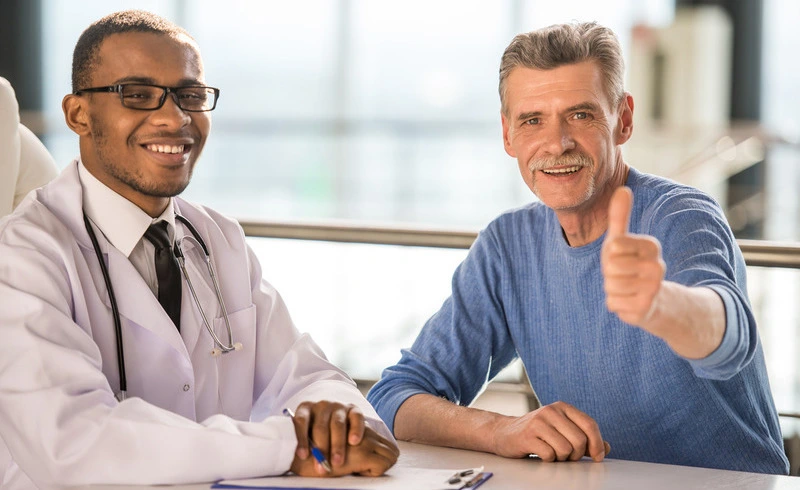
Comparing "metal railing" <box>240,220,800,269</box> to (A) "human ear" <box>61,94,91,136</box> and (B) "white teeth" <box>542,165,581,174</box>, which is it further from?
(A) "human ear" <box>61,94,91,136</box>

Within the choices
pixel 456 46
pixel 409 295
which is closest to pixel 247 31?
pixel 456 46

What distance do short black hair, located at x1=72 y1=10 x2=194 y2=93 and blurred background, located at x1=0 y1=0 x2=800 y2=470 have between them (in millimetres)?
5372

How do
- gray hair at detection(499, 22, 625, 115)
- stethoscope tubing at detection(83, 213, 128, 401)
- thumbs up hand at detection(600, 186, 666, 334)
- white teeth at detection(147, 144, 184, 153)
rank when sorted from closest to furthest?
1. thumbs up hand at detection(600, 186, 666, 334)
2. stethoscope tubing at detection(83, 213, 128, 401)
3. white teeth at detection(147, 144, 184, 153)
4. gray hair at detection(499, 22, 625, 115)

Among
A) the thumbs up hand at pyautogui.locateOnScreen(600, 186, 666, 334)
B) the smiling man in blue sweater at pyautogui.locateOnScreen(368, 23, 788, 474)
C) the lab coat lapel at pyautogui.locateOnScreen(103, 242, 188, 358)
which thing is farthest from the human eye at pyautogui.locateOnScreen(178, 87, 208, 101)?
the thumbs up hand at pyautogui.locateOnScreen(600, 186, 666, 334)

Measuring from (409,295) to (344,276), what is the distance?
0.57 m

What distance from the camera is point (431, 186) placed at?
26.2 feet

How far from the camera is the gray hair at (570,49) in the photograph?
172 cm

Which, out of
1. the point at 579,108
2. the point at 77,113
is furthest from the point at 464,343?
the point at 77,113

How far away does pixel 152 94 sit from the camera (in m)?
1.49

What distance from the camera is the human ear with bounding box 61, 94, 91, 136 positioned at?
1.52 m

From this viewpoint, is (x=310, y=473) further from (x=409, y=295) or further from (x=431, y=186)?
(x=431, y=186)

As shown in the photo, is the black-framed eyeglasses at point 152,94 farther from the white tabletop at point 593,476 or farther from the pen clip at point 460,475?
the pen clip at point 460,475

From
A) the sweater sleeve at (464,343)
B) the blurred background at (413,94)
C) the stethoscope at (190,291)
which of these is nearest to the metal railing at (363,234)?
the sweater sleeve at (464,343)

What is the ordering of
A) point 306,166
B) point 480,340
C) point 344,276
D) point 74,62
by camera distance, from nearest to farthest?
point 74,62 < point 480,340 < point 344,276 < point 306,166
